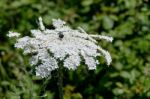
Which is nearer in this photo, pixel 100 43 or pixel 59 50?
pixel 59 50

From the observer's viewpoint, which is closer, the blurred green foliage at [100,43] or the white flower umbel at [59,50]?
the white flower umbel at [59,50]

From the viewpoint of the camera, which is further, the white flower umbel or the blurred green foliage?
the blurred green foliage

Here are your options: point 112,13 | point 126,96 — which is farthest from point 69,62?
point 112,13

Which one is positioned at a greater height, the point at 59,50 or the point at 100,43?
the point at 100,43

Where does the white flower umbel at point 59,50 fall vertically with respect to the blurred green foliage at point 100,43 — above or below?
below

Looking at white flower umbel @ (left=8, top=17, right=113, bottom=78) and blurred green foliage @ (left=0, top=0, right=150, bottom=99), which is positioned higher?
blurred green foliage @ (left=0, top=0, right=150, bottom=99)
